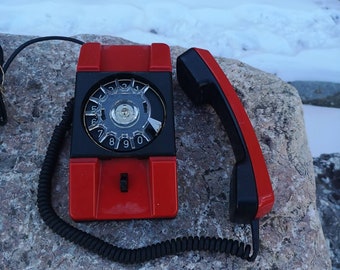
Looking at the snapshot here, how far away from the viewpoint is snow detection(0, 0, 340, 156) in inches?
88.0

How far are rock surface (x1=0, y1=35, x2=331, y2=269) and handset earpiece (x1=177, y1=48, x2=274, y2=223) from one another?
7 centimetres

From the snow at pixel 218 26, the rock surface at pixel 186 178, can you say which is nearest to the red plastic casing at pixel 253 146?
the rock surface at pixel 186 178

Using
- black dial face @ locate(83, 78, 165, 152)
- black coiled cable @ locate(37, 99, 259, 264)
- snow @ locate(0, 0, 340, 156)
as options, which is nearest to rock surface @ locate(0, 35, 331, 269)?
black coiled cable @ locate(37, 99, 259, 264)

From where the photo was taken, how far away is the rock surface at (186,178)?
1.24 metres

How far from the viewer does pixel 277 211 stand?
4.28 feet

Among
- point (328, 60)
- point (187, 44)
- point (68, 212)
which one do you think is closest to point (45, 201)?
point (68, 212)

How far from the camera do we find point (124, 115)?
4.00ft

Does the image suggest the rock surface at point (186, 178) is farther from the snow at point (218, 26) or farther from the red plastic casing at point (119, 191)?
the snow at point (218, 26)

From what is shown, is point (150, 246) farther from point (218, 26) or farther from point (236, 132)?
point (218, 26)

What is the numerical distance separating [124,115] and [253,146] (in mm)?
286

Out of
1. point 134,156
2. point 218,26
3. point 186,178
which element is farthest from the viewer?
point 218,26

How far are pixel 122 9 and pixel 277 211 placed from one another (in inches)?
52.2

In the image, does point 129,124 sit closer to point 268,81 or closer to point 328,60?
point 268,81

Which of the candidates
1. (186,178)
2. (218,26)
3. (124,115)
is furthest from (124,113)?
(218,26)
